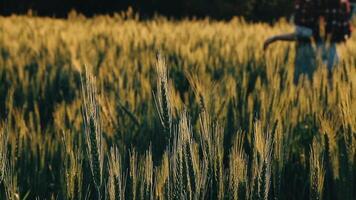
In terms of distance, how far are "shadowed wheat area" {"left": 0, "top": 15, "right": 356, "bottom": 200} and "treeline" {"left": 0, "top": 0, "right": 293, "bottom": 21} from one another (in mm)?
6190

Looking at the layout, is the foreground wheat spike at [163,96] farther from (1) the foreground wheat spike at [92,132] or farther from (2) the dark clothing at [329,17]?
(2) the dark clothing at [329,17]

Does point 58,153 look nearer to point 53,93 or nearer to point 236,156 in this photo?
point 236,156

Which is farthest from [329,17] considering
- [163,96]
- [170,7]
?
[170,7]

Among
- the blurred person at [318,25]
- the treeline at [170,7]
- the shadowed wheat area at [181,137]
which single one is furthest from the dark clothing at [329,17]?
the treeline at [170,7]

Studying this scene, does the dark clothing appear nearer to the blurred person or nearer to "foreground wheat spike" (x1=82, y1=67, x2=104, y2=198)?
the blurred person

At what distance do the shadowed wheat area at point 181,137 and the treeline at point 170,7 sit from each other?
619 cm

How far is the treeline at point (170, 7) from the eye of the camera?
350 inches

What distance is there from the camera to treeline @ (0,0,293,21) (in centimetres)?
889

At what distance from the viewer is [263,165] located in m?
0.65

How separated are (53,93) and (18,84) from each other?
0.41 ft

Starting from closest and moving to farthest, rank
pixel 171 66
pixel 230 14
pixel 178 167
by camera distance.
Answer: pixel 178 167, pixel 171 66, pixel 230 14

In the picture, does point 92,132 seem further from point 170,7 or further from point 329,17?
point 170,7

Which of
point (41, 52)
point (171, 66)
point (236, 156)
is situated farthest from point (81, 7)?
point (236, 156)

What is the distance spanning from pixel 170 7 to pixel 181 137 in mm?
8690
